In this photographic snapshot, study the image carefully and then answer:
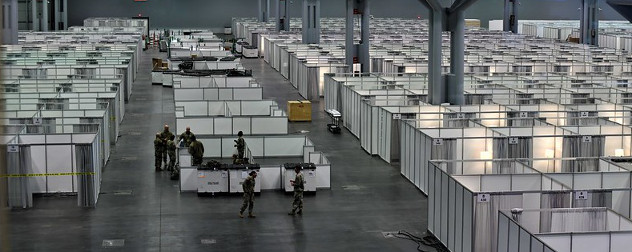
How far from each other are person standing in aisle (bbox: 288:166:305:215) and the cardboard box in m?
17.4

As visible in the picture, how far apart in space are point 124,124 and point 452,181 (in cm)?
2369

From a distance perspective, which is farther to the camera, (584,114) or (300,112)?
(300,112)

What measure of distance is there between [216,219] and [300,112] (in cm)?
1816

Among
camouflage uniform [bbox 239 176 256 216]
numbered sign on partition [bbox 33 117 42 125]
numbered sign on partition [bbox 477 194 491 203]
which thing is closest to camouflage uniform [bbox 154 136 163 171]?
numbered sign on partition [bbox 33 117 42 125]

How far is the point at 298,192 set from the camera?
24.1 m

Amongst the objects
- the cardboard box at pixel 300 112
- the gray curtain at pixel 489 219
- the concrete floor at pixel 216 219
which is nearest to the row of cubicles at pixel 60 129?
the concrete floor at pixel 216 219

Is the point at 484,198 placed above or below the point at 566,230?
above

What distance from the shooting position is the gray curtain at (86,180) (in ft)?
82.6

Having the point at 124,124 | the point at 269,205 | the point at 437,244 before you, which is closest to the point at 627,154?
the point at 437,244

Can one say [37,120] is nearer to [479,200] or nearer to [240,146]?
[240,146]

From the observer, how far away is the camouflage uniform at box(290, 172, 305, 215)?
23.9 metres

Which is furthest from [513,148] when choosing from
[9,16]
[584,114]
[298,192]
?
[9,16]

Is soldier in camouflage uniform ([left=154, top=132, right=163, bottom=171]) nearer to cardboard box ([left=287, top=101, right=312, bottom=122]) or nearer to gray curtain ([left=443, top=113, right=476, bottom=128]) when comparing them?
gray curtain ([left=443, top=113, right=476, bottom=128])

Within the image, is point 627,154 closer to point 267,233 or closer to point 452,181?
point 452,181
